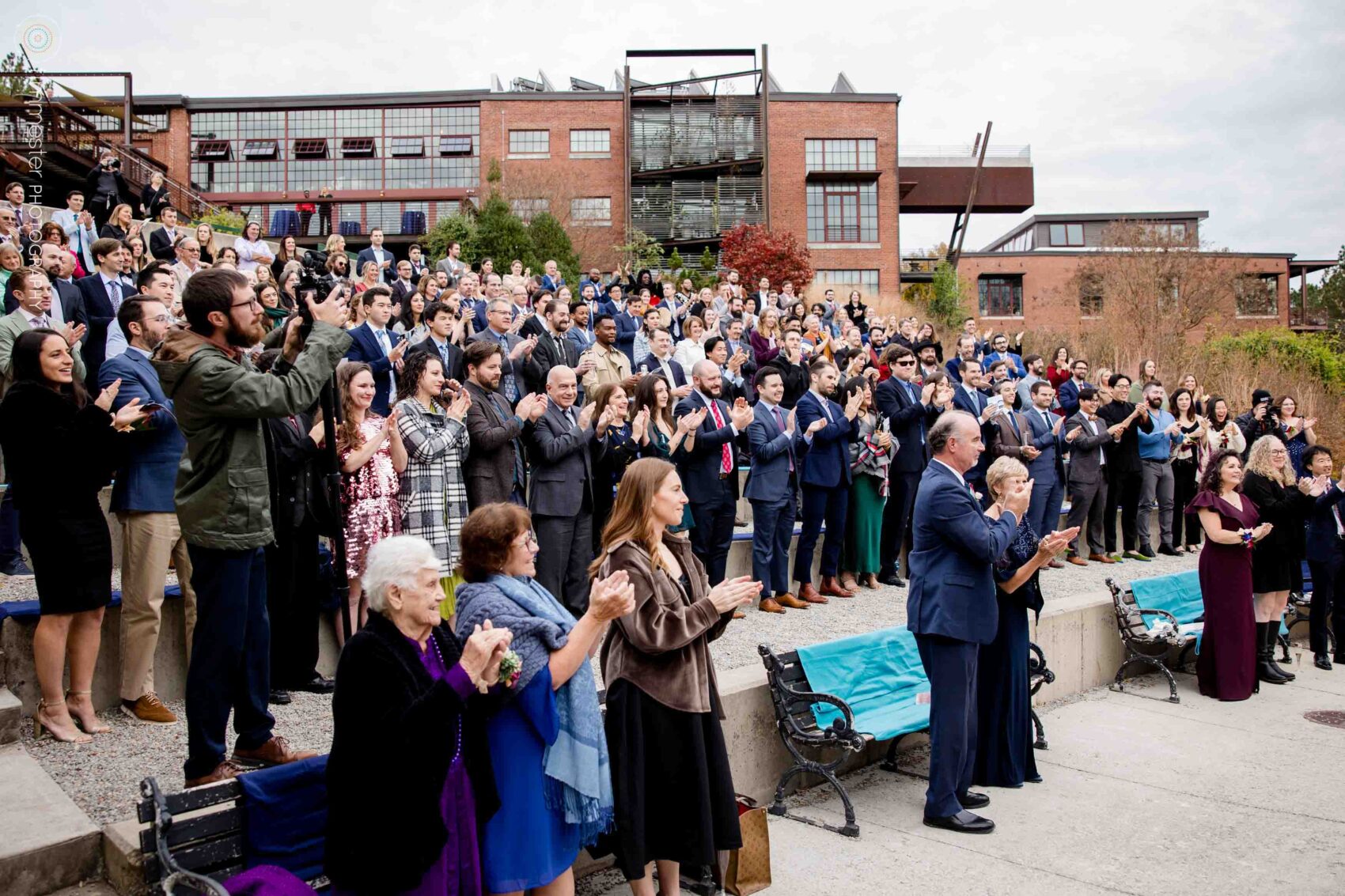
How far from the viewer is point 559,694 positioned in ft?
12.7

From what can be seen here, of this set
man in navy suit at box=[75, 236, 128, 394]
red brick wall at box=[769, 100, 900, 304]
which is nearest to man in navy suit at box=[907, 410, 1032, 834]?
man in navy suit at box=[75, 236, 128, 394]

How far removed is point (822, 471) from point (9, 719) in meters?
6.41

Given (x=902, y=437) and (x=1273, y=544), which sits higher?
(x=902, y=437)

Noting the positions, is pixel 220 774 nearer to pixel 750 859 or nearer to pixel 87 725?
pixel 87 725

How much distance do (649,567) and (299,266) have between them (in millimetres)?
7680

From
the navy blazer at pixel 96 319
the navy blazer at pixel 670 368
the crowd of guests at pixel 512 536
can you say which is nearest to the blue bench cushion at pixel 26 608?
the crowd of guests at pixel 512 536

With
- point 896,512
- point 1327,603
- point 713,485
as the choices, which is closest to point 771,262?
point 896,512

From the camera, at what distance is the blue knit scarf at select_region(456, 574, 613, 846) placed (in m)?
3.67

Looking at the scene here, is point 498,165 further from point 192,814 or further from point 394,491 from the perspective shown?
point 192,814

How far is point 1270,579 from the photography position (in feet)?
30.0

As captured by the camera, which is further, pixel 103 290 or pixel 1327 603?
pixel 1327 603

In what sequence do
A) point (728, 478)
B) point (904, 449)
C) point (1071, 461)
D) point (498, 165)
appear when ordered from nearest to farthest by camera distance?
point (728, 478) < point (904, 449) < point (1071, 461) < point (498, 165)

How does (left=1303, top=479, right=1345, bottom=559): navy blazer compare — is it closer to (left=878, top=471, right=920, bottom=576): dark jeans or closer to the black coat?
(left=878, top=471, right=920, bottom=576): dark jeans

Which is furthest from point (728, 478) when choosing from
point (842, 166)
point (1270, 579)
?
point (842, 166)
